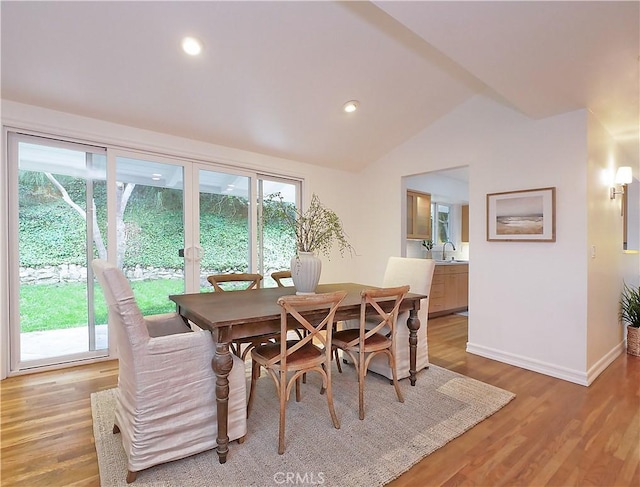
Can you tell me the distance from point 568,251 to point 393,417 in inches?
83.9

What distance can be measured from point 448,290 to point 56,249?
498 cm

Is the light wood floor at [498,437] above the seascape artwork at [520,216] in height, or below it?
below

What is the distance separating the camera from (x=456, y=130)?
380 centimetres

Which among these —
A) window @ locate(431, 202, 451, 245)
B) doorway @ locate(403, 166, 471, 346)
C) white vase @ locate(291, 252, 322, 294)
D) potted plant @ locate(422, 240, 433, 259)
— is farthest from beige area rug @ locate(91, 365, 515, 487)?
window @ locate(431, 202, 451, 245)

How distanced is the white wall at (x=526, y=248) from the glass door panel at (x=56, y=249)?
12.2ft

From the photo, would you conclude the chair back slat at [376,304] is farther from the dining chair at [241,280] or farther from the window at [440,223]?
the window at [440,223]

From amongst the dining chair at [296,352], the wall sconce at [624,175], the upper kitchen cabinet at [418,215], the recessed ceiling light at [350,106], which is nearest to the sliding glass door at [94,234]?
the recessed ceiling light at [350,106]

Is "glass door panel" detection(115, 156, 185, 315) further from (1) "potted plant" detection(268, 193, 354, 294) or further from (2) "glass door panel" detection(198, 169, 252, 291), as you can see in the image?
(1) "potted plant" detection(268, 193, 354, 294)

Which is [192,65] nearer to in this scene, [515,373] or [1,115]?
[1,115]

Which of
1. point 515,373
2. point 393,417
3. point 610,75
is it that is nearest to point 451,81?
point 610,75

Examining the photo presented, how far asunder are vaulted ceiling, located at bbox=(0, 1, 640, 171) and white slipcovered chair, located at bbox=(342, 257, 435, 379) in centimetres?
158

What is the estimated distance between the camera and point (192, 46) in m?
2.50

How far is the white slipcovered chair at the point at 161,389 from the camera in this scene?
161 centimetres

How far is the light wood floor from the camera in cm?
166
